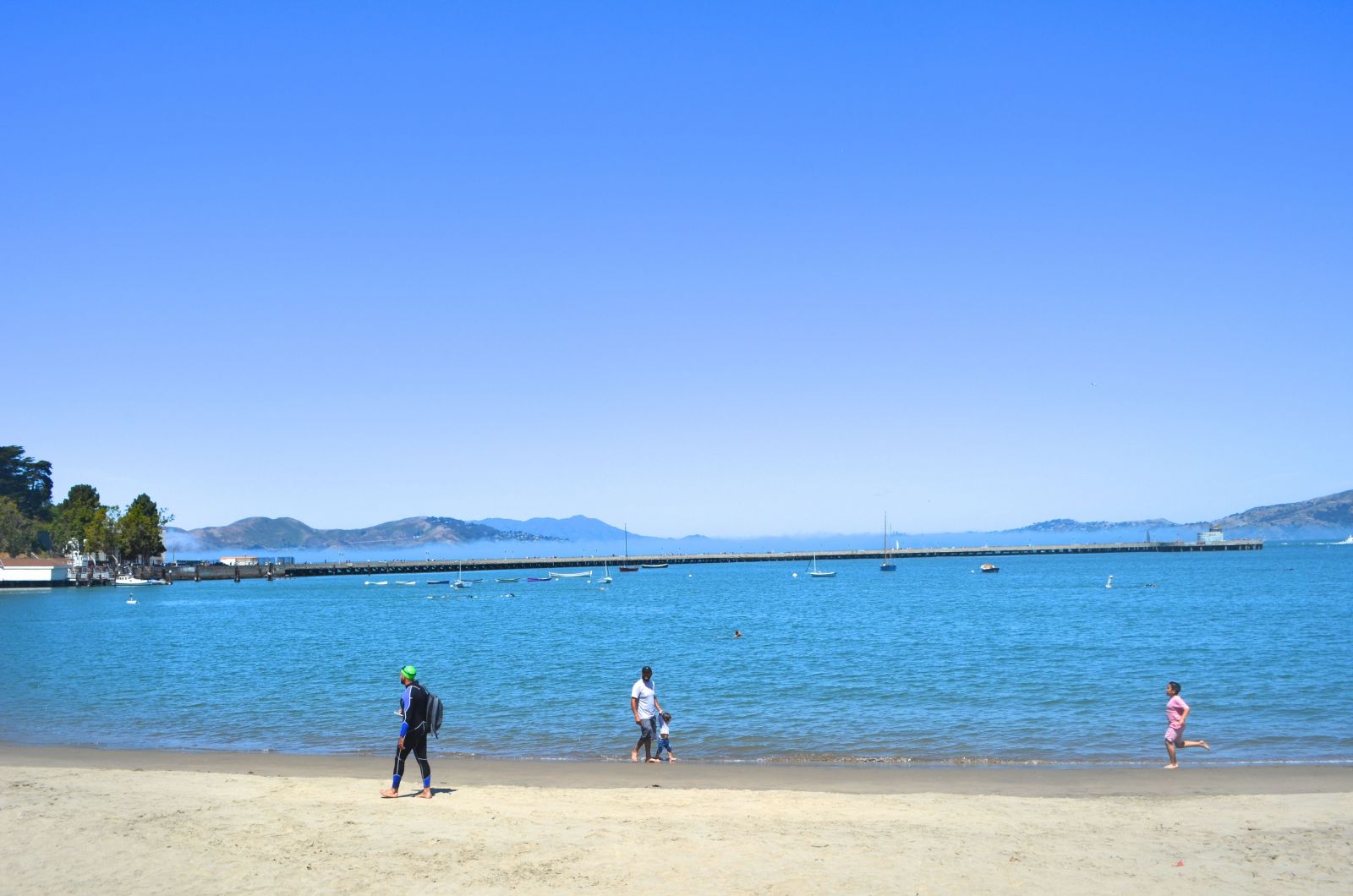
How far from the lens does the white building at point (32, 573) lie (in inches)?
4404

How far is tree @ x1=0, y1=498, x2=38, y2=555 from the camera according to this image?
130750 millimetres

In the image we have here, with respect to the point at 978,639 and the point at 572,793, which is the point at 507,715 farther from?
the point at 978,639

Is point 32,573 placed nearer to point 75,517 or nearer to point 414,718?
point 75,517

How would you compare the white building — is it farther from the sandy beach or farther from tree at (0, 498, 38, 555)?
the sandy beach

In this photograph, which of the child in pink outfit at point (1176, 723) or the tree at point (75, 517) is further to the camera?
the tree at point (75, 517)

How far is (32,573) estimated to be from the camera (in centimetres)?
11369

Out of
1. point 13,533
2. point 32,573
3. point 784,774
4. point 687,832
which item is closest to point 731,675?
point 784,774

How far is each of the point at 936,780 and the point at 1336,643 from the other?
36.2 metres

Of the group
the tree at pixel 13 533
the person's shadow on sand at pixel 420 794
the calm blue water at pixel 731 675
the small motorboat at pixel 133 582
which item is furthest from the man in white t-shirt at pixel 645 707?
the tree at pixel 13 533

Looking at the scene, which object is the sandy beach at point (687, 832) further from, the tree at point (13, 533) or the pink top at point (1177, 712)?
the tree at point (13, 533)

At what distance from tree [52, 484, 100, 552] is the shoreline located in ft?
403

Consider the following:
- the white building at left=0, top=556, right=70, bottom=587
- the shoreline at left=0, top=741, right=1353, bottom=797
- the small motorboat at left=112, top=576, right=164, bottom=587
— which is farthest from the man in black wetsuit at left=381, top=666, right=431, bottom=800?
the small motorboat at left=112, top=576, right=164, bottom=587

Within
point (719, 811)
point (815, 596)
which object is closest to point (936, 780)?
point (719, 811)

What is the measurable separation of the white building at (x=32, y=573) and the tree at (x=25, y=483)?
5367 cm
